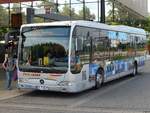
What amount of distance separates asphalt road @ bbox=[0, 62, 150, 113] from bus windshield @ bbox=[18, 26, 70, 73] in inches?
39.9

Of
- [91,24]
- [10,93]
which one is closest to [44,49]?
[10,93]

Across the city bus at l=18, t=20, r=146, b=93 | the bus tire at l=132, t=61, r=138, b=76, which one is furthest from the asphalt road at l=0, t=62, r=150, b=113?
the bus tire at l=132, t=61, r=138, b=76

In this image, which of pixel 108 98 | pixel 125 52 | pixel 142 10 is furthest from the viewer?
pixel 142 10

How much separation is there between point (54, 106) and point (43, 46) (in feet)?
9.58

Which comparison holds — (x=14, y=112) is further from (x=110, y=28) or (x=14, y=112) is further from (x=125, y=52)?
(x=125, y=52)

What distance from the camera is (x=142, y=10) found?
53.0 meters

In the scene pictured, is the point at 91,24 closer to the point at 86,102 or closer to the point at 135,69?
the point at 86,102

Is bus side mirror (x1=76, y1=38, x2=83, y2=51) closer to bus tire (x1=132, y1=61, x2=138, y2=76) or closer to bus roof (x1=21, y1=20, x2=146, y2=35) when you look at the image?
bus roof (x1=21, y1=20, x2=146, y2=35)

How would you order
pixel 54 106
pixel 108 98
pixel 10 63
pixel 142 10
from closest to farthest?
pixel 54 106 → pixel 108 98 → pixel 10 63 → pixel 142 10

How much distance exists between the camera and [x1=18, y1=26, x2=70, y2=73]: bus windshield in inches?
599

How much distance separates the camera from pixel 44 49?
15602 mm

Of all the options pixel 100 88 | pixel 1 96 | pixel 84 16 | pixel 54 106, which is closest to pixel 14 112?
pixel 54 106

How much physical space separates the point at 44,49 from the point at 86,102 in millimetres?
2487

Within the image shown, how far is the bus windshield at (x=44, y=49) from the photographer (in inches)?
599
